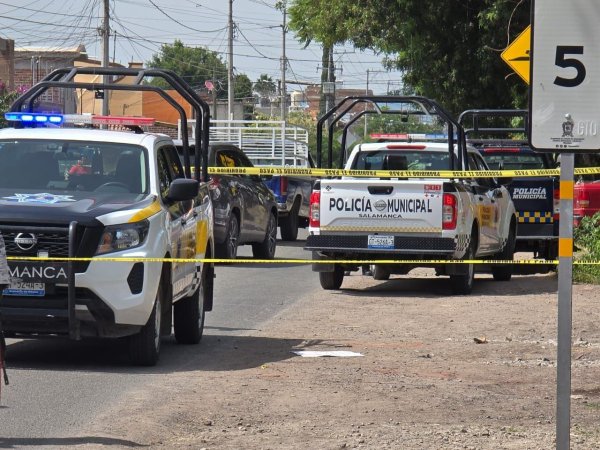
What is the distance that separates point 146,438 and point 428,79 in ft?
75.2

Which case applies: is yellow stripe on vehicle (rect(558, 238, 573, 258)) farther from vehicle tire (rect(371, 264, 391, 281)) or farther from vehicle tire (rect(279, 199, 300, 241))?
vehicle tire (rect(279, 199, 300, 241))

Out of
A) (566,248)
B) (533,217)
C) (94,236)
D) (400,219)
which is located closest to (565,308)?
(566,248)

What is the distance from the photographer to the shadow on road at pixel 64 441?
7.62 m

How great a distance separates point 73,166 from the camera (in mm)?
11445

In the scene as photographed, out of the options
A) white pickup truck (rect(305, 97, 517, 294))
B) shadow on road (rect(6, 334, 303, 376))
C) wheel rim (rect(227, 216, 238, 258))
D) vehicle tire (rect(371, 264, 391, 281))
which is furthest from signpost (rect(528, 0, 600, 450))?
wheel rim (rect(227, 216, 238, 258))

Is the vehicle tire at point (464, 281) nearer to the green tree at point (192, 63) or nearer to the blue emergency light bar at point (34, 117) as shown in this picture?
the blue emergency light bar at point (34, 117)

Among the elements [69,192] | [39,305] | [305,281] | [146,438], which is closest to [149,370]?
[39,305]

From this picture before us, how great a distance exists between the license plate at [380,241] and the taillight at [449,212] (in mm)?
680

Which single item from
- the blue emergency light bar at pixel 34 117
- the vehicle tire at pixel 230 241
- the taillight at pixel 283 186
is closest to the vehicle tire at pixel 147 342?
the blue emergency light bar at pixel 34 117

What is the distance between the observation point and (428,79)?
98.5ft

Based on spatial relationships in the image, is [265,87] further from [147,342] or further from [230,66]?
[147,342]

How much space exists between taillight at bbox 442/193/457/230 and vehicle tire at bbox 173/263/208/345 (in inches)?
187

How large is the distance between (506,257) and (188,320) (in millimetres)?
8618

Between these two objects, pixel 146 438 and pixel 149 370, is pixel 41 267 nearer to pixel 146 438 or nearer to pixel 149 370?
pixel 149 370
